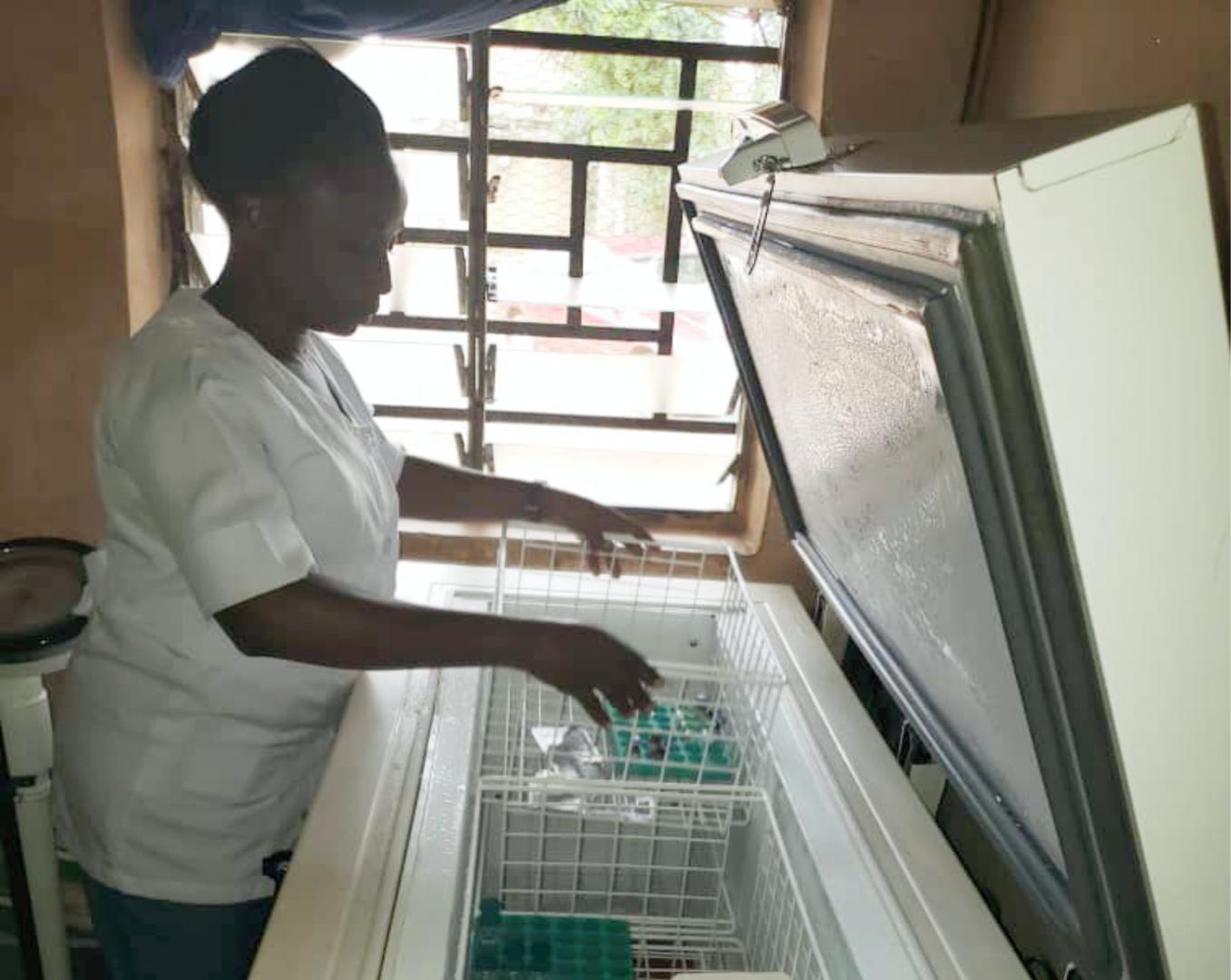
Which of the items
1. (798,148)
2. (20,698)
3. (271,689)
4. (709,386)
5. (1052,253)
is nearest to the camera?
(1052,253)

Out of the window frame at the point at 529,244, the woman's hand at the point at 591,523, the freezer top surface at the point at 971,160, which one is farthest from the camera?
the window frame at the point at 529,244

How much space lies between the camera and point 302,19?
5.16ft

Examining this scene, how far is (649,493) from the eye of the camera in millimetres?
2240

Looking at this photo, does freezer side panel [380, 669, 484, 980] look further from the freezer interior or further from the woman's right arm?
the woman's right arm

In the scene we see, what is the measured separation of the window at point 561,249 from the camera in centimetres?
186

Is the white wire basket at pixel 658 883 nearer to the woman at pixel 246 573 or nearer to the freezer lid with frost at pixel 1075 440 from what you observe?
the woman at pixel 246 573

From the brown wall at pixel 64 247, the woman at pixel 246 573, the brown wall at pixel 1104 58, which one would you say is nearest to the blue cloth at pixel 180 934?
the woman at pixel 246 573

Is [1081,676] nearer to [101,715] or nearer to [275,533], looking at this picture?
[275,533]

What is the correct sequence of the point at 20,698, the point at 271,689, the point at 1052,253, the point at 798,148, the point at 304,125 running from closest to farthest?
the point at 1052,253 < the point at 798,148 < the point at 304,125 < the point at 271,689 < the point at 20,698

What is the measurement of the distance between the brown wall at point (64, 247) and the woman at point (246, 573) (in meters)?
0.71

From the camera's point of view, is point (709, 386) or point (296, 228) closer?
point (296, 228)

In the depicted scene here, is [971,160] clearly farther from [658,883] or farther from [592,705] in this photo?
[658,883]

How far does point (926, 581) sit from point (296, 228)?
0.73 m

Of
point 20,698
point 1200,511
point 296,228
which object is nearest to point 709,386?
point 296,228
